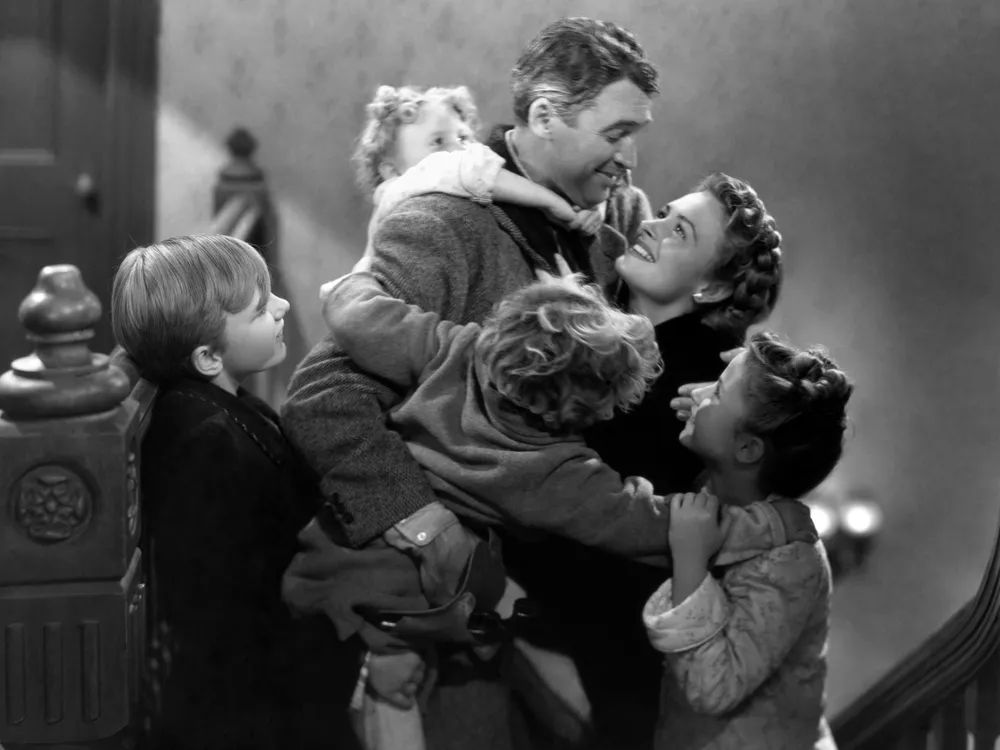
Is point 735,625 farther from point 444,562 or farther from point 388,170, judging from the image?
point 388,170

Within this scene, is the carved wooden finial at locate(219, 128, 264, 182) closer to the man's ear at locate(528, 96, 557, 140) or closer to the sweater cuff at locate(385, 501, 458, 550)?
the man's ear at locate(528, 96, 557, 140)

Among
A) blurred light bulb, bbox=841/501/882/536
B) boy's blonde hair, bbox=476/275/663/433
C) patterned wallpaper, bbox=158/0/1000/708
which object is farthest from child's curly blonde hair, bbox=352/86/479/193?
blurred light bulb, bbox=841/501/882/536

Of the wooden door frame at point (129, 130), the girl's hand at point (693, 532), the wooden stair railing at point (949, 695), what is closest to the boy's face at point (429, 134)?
the girl's hand at point (693, 532)

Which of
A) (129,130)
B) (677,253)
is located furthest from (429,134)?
(129,130)

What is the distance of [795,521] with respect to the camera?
1480 millimetres

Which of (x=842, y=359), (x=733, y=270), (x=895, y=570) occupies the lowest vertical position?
(x=895, y=570)

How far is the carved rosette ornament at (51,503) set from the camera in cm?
120

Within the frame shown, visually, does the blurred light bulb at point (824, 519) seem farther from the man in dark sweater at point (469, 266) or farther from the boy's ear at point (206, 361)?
the boy's ear at point (206, 361)

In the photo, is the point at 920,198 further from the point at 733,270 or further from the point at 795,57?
the point at 733,270

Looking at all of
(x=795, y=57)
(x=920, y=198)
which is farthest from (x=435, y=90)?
(x=920, y=198)

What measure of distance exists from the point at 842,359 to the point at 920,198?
43 centimetres

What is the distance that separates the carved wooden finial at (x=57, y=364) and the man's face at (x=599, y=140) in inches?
26.7

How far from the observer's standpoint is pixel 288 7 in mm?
3064

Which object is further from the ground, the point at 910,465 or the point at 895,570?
the point at 910,465
